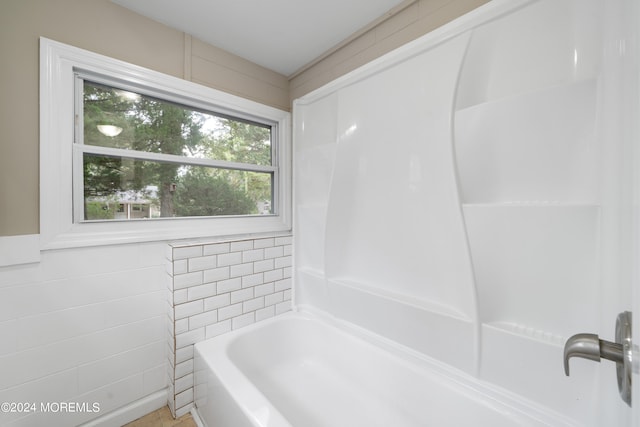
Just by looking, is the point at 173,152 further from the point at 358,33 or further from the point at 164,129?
the point at 358,33

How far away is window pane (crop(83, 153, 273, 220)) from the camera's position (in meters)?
1.42

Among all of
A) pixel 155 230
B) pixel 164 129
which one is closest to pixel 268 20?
pixel 164 129

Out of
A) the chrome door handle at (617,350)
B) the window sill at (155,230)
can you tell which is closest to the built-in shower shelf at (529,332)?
the chrome door handle at (617,350)

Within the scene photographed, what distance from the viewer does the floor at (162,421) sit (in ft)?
4.83

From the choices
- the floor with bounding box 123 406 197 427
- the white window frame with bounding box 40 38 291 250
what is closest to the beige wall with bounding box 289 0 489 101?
the white window frame with bounding box 40 38 291 250

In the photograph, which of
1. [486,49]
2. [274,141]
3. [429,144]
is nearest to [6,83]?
[274,141]

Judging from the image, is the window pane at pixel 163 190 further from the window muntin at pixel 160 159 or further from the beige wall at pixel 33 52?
the beige wall at pixel 33 52

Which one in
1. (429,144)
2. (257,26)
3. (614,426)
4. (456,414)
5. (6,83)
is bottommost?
(456,414)

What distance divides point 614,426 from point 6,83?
2565mm

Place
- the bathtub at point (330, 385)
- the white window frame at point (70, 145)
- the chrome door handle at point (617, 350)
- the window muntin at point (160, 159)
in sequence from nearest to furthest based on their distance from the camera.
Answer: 1. the chrome door handle at point (617, 350)
2. the bathtub at point (330, 385)
3. the white window frame at point (70, 145)
4. the window muntin at point (160, 159)

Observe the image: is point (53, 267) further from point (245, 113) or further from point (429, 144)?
point (429, 144)

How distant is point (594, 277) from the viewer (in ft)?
2.88

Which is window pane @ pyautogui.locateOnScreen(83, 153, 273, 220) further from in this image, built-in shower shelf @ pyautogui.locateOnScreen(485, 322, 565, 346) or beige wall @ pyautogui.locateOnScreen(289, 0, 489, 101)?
built-in shower shelf @ pyautogui.locateOnScreen(485, 322, 565, 346)

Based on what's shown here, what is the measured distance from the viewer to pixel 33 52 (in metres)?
1.19
